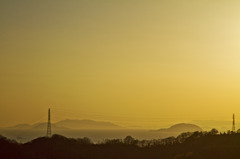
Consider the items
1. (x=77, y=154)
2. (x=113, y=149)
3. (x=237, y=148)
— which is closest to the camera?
(x=237, y=148)

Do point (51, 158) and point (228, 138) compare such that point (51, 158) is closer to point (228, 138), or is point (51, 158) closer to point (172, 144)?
point (172, 144)

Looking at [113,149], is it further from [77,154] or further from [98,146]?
[77,154]

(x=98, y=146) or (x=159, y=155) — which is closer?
(x=159, y=155)

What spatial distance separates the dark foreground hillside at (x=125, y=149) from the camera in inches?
2955

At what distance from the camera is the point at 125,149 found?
291ft

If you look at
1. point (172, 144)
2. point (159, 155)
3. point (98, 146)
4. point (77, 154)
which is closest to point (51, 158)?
point (77, 154)

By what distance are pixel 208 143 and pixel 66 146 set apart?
27.3 metres

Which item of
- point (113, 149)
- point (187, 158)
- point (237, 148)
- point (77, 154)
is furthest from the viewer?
point (113, 149)

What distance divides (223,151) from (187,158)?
8064mm

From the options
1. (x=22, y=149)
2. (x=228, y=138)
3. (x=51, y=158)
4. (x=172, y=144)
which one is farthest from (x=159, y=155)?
(x=22, y=149)

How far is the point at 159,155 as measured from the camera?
83.1m

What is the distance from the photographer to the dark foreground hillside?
75.1 meters

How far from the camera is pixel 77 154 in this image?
81.3 metres

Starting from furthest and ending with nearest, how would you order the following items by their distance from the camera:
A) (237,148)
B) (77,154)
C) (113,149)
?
(113,149) → (77,154) → (237,148)
